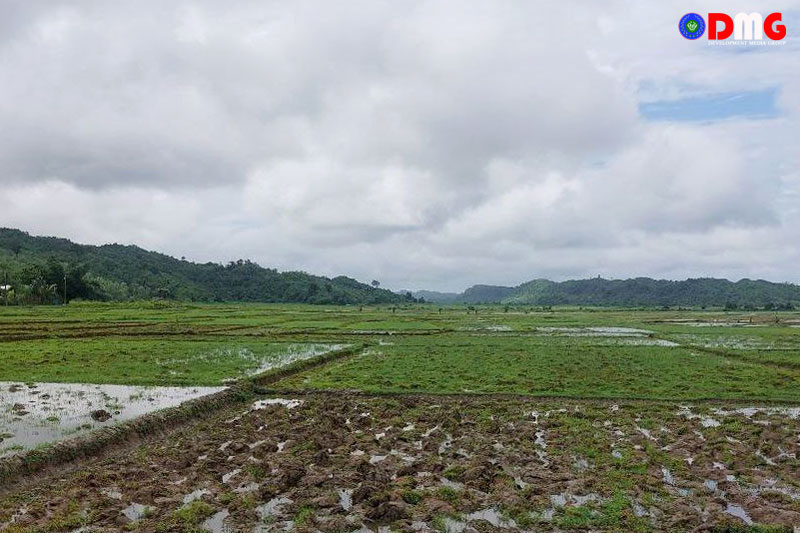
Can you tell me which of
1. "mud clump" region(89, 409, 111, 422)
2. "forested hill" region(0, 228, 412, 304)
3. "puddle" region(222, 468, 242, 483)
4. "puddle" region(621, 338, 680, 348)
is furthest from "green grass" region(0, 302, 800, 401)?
"forested hill" region(0, 228, 412, 304)

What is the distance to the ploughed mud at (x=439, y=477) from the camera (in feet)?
28.2

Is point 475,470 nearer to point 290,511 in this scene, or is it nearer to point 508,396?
point 290,511

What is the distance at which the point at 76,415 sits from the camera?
15070 mm

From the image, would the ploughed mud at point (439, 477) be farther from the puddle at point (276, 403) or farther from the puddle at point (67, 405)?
the puddle at point (276, 403)

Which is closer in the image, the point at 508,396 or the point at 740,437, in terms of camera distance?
the point at 740,437

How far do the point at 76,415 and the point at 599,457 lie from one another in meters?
12.9

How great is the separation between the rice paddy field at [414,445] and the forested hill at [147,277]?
77.2m

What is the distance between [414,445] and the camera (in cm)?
1297

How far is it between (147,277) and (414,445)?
133 meters

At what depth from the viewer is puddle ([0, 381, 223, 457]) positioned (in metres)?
13.2

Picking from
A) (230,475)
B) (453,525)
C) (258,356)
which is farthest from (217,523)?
(258,356)

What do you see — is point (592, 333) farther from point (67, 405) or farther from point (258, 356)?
point (67, 405)

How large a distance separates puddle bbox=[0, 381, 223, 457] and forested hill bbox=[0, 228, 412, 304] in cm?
7977

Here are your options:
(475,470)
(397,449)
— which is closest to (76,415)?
(397,449)
